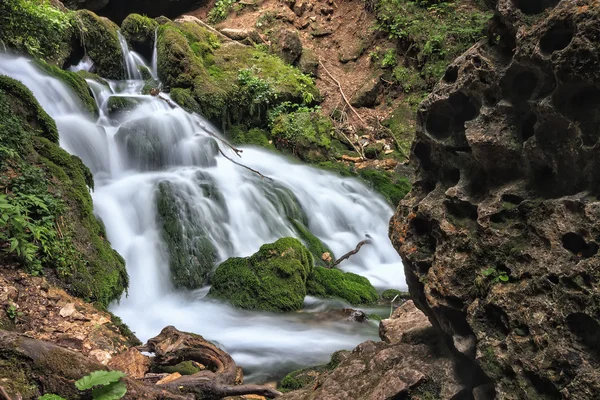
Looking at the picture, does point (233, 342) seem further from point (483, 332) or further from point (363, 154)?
point (363, 154)

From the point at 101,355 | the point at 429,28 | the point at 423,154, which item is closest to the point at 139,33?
the point at 429,28

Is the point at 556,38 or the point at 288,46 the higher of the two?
the point at 288,46

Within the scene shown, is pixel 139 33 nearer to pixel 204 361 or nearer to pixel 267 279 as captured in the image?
pixel 267 279

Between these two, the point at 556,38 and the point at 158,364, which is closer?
the point at 556,38

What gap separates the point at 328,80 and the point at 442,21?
431 cm

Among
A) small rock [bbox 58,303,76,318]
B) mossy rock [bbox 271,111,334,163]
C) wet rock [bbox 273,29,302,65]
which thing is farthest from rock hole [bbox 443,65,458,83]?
wet rock [bbox 273,29,302,65]

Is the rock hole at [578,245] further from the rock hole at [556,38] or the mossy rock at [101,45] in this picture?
the mossy rock at [101,45]

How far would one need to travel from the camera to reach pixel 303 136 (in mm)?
13008

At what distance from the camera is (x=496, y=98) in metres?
2.64

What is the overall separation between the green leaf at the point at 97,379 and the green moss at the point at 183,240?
4712mm

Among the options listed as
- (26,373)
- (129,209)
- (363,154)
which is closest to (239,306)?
(129,209)

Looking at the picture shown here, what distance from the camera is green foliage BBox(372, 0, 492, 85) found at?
571 inches

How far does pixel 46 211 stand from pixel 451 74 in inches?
168

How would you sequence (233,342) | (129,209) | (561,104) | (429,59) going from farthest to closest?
(429,59)
(129,209)
(233,342)
(561,104)
